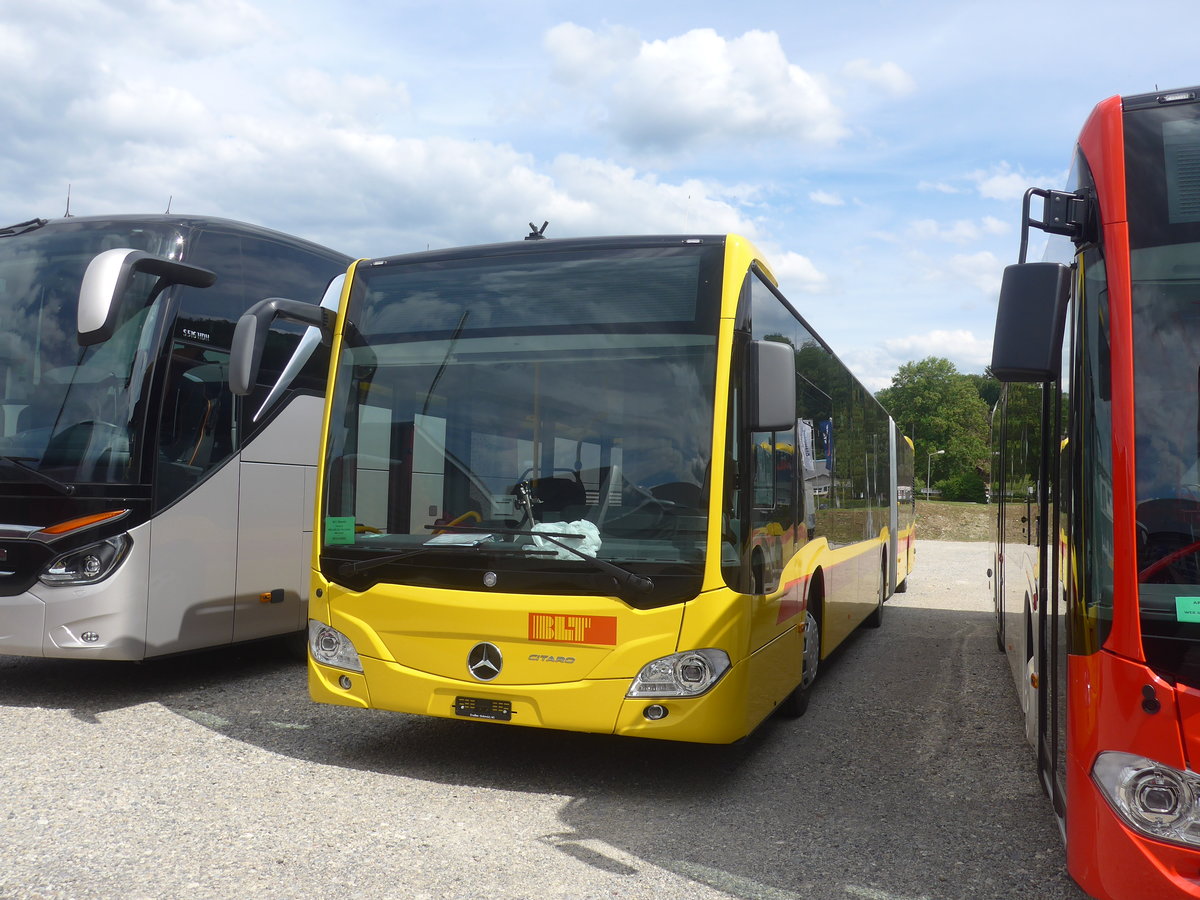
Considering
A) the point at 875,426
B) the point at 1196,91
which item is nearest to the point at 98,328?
the point at 1196,91

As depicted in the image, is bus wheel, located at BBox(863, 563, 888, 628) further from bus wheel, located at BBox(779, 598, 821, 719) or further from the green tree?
the green tree

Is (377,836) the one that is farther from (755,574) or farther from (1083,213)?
(1083,213)

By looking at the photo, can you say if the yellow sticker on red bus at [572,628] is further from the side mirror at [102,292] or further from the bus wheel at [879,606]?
the bus wheel at [879,606]

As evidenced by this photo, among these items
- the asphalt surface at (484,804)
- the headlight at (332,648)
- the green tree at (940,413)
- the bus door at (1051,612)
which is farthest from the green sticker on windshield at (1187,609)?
the green tree at (940,413)

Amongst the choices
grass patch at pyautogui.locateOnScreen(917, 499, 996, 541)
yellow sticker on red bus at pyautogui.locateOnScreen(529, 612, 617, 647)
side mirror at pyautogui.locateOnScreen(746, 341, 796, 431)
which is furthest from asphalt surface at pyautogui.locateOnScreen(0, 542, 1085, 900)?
grass patch at pyautogui.locateOnScreen(917, 499, 996, 541)

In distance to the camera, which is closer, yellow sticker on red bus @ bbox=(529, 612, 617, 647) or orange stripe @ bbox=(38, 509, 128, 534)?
yellow sticker on red bus @ bbox=(529, 612, 617, 647)

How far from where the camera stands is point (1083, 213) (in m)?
3.85

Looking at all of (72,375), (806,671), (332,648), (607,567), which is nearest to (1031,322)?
(607,567)

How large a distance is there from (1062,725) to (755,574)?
1855 mm

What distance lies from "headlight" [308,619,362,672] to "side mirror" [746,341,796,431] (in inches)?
97.8

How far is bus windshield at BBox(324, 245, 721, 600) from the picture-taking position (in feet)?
18.1

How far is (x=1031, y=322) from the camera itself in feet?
12.4

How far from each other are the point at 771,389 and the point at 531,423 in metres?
1.27

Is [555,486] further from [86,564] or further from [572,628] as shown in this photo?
[86,564]
